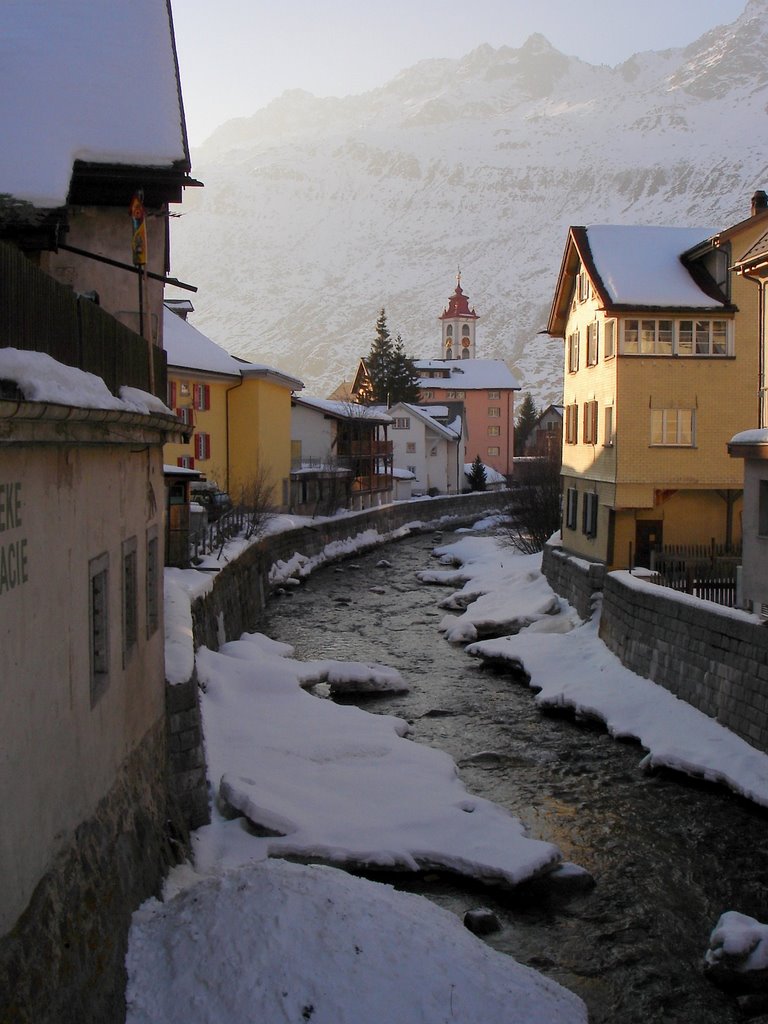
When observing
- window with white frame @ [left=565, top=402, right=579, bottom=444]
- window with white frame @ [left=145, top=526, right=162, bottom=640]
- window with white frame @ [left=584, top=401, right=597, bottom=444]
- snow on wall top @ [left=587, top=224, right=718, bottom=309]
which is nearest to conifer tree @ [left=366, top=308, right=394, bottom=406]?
window with white frame @ [left=565, top=402, right=579, bottom=444]

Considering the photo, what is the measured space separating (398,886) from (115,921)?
5.14 m

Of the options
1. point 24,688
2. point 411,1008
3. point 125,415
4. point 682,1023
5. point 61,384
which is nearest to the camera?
point 24,688

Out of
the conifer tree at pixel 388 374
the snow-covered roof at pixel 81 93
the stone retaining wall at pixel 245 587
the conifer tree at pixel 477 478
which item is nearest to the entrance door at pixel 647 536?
the stone retaining wall at pixel 245 587

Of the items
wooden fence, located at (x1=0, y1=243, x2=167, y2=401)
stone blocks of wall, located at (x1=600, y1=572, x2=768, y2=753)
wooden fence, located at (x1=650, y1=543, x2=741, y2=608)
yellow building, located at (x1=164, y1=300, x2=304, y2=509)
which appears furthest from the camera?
yellow building, located at (x1=164, y1=300, x2=304, y2=509)

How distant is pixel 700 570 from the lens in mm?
26734

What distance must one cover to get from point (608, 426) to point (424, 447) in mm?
51585

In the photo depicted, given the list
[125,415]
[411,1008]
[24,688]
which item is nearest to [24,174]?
[125,415]

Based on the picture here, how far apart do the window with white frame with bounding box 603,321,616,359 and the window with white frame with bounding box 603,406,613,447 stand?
5.17ft

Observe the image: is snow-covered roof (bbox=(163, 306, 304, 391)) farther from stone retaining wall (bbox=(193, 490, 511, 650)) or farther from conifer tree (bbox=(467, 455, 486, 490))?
conifer tree (bbox=(467, 455, 486, 490))

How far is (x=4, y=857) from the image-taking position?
598 centimetres

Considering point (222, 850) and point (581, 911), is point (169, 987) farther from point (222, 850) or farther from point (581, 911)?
point (581, 911)

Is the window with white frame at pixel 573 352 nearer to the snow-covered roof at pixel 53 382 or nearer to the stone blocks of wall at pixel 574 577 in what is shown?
the stone blocks of wall at pixel 574 577

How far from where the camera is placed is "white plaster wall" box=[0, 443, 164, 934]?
6238 millimetres

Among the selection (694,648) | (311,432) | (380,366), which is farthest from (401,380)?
(694,648)
